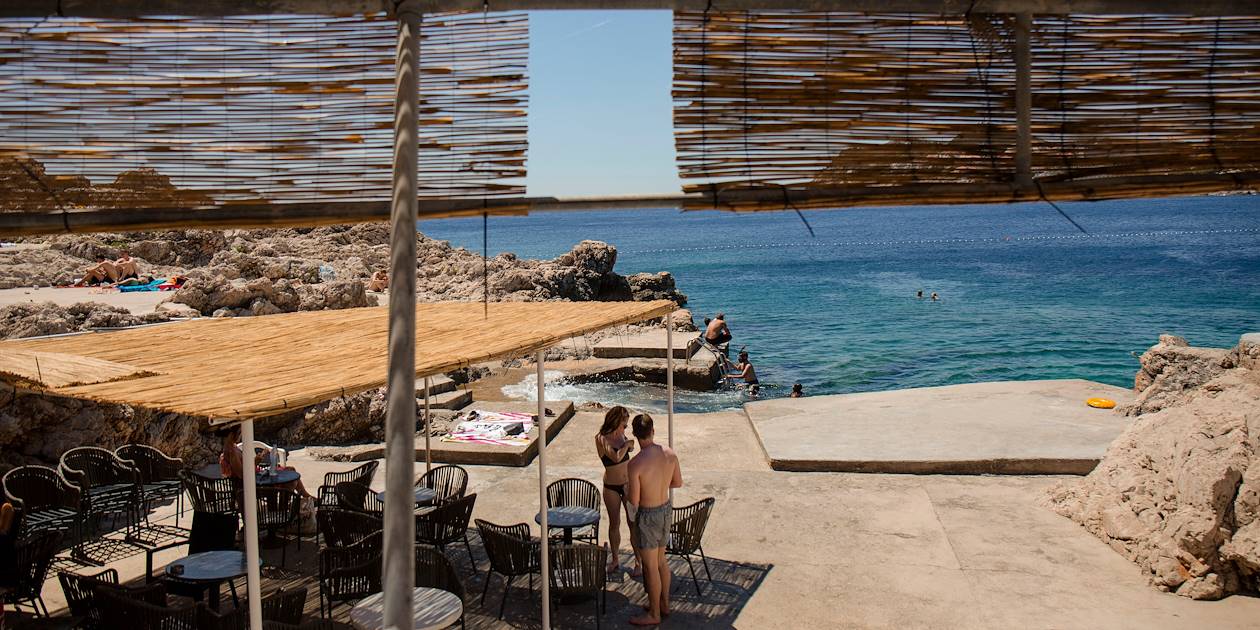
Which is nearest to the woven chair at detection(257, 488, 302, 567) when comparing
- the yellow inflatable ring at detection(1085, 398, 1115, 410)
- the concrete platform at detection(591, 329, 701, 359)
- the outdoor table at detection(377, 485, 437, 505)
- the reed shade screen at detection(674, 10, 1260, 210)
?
the outdoor table at detection(377, 485, 437, 505)

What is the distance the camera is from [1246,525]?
256 inches

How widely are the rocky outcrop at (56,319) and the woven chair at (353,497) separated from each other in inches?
195

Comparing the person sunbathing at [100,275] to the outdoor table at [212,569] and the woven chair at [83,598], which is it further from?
the woven chair at [83,598]

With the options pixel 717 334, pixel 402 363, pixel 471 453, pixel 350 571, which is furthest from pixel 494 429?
pixel 717 334

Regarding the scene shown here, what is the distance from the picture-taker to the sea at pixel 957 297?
2994 cm

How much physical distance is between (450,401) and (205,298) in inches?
172

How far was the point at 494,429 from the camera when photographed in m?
11.2

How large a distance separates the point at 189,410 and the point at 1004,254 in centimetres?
8281

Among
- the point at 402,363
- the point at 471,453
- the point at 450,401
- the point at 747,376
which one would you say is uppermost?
the point at 402,363

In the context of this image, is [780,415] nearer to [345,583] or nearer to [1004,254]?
[345,583]

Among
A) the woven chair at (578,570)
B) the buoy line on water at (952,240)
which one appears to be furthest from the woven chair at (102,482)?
the buoy line on water at (952,240)

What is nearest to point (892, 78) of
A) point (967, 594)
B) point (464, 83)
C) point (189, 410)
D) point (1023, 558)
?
point (464, 83)

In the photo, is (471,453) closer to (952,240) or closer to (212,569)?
(212,569)

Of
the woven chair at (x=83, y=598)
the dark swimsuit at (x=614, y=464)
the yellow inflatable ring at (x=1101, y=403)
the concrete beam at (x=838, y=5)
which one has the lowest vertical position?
the yellow inflatable ring at (x=1101, y=403)
